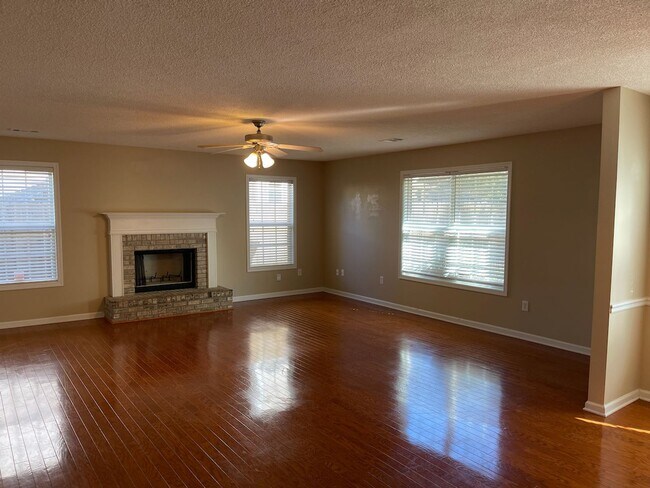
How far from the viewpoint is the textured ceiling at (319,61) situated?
6.97ft

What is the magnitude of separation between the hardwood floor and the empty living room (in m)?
0.02

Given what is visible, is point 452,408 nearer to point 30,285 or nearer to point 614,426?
point 614,426

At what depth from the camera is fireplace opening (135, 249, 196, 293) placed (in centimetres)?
676

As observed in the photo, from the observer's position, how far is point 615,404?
3559 mm

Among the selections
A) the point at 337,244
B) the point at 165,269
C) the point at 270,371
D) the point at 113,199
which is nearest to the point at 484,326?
the point at 270,371

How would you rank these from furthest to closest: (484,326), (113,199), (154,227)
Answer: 1. (154,227)
2. (113,199)
3. (484,326)

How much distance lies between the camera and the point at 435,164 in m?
6.36

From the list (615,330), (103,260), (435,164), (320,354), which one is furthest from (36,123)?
(615,330)

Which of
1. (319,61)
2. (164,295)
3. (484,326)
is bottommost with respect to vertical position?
(484,326)

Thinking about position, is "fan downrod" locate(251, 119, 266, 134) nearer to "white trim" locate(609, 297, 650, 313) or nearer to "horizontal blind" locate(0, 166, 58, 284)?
"horizontal blind" locate(0, 166, 58, 284)

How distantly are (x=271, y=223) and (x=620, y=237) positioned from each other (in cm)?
551

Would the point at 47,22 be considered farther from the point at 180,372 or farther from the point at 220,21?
the point at 180,372

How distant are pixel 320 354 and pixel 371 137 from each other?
265cm

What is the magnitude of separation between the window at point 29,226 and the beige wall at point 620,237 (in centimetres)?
620
